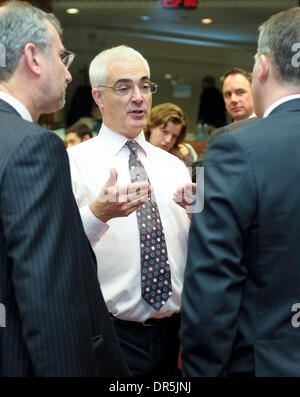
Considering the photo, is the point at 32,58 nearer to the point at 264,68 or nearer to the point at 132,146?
the point at 264,68

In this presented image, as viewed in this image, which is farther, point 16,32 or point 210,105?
point 210,105

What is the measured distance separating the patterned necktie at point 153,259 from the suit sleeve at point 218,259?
0.62m

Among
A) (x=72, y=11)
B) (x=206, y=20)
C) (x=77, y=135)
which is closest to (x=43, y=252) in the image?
(x=77, y=135)

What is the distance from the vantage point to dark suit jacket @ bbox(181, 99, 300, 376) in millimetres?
1285

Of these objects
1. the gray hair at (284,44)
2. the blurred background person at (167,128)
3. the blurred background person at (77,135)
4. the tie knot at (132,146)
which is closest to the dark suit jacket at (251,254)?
the gray hair at (284,44)

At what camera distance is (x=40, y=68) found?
4.62 feet

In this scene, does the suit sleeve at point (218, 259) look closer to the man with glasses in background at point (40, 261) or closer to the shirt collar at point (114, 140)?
the man with glasses in background at point (40, 261)

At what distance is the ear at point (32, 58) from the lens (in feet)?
4.51

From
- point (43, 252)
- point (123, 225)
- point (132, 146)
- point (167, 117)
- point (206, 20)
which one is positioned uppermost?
point (206, 20)

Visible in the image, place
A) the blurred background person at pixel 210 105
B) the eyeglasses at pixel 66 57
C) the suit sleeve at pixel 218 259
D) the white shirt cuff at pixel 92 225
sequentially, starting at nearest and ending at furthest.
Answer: the suit sleeve at pixel 218 259
the eyeglasses at pixel 66 57
the white shirt cuff at pixel 92 225
the blurred background person at pixel 210 105

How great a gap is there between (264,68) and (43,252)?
0.73 metres

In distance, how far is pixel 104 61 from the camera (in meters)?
2.26

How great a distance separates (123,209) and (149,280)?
313mm
